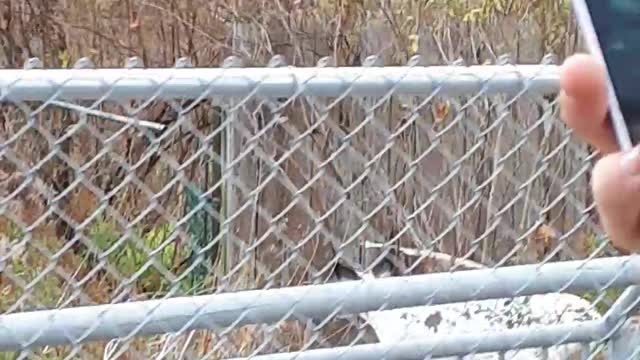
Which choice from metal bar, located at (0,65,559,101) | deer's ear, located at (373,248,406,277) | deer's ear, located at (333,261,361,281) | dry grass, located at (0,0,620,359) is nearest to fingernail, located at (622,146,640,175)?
metal bar, located at (0,65,559,101)

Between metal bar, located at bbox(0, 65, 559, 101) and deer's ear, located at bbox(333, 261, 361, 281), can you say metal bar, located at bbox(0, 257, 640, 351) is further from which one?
deer's ear, located at bbox(333, 261, 361, 281)

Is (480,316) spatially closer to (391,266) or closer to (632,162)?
(391,266)

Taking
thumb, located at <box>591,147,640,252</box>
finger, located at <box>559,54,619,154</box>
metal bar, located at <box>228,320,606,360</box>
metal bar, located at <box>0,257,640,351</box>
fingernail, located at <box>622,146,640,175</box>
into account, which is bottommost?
metal bar, located at <box>228,320,606,360</box>

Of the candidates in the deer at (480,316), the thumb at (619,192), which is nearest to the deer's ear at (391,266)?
the deer at (480,316)

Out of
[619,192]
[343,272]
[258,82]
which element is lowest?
[343,272]

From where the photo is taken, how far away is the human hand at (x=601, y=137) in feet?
3.59

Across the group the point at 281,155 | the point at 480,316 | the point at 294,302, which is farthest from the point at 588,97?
the point at 281,155

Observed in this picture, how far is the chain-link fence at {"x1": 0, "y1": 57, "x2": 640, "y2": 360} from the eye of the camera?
245 centimetres

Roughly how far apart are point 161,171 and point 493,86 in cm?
262

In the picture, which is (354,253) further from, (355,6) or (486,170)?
(355,6)

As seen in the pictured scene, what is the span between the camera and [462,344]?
2746 millimetres

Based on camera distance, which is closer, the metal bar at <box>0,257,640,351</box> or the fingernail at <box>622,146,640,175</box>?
the fingernail at <box>622,146,640,175</box>

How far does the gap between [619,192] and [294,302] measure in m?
1.46

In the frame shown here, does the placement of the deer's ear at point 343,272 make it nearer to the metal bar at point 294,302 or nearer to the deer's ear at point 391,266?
the deer's ear at point 391,266
